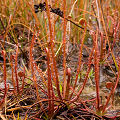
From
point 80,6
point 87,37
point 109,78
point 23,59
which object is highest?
point 80,6

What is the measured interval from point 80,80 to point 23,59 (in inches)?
24.8

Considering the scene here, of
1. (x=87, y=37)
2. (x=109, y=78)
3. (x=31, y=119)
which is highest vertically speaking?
(x=87, y=37)

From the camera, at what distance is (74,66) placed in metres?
1.70

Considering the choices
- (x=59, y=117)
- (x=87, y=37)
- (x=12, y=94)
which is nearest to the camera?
(x=59, y=117)

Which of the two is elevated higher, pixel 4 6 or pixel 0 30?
pixel 4 6

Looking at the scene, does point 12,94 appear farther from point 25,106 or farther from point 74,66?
point 74,66

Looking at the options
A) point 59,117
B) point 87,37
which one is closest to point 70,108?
point 59,117

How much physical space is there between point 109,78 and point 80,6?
0.89 meters

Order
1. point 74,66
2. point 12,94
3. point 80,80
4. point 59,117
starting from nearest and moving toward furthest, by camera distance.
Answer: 1. point 59,117
2. point 12,94
3. point 80,80
4. point 74,66

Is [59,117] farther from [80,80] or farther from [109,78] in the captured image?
[109,78]

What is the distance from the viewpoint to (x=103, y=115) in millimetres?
1083

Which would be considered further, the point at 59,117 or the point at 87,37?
the point at 87,37

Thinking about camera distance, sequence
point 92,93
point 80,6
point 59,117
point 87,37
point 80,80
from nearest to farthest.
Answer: point 59,117 < point 92,93 < point 80,80 < point 80,6 < point 87,37

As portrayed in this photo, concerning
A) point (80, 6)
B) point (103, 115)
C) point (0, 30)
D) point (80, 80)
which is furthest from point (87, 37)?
point (103, 115)
